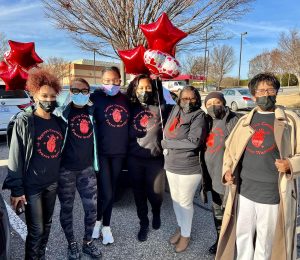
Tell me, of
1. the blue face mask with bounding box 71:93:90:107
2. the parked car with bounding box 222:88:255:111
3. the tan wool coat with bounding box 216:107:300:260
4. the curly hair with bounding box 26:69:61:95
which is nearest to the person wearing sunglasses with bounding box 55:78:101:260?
the blue face mask with bounding box 71:93:90:107

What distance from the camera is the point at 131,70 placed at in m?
3.90

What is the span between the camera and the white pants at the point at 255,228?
244cm

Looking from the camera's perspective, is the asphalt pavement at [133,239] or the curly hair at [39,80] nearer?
the curly hair at [39,80]

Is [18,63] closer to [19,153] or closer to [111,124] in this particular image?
[111,124]

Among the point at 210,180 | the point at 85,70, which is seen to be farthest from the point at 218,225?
the point at 85,70

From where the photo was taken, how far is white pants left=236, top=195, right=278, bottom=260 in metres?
2.44

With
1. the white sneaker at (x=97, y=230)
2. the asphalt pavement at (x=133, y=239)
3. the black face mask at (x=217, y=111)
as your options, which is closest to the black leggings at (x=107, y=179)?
the white sneaker at (x=97, y=230)

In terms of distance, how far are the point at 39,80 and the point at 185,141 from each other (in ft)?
4.82

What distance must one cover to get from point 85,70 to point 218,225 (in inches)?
2413

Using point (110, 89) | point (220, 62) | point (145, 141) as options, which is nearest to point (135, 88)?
point (110, 89)

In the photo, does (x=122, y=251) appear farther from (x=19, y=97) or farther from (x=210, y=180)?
(x=19, y=97)

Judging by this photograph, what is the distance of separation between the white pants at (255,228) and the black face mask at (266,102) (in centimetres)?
79

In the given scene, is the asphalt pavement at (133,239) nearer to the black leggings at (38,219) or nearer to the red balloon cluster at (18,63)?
the black leggings at (38,219)

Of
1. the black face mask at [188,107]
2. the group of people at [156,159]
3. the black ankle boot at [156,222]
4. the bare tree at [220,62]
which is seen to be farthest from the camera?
the bare tree at [220,62]
